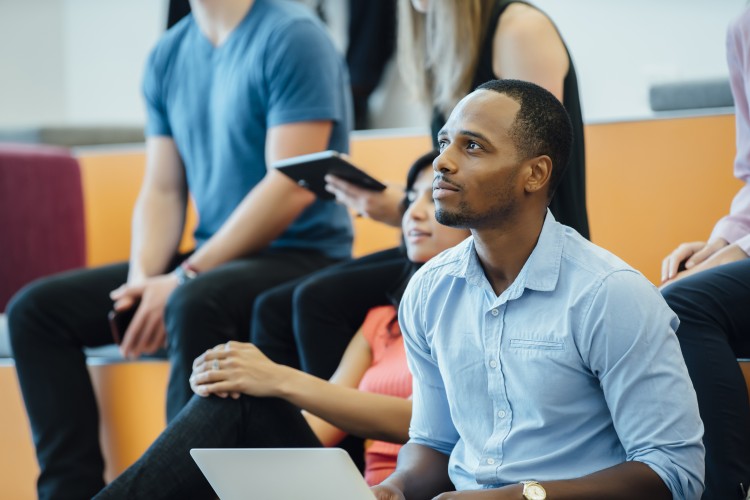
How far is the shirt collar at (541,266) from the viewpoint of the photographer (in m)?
1.13

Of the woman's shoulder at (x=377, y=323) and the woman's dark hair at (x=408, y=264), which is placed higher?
the woman's dark hair at (x=408, y=264)

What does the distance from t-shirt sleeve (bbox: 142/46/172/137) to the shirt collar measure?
127 cm

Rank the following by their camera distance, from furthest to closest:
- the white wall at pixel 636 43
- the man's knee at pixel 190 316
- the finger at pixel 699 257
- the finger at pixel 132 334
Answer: the white wall at pixel 636 43
the finger at pixel 132 334
the man's knee at pixel 190 316
the finger at pixel 699 257

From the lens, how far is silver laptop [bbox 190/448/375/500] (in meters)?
1.14

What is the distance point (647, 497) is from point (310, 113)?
1186 mm

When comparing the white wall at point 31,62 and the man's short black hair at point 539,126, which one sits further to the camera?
the white wall at point 31,62

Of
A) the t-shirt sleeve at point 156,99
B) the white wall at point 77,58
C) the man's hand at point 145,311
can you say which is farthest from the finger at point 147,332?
the white wall at point 77,58

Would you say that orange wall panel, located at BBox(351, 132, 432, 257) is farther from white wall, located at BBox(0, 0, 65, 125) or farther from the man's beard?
white wall, located at BBox(0, 0, 65, 125)

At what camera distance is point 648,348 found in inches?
41.8

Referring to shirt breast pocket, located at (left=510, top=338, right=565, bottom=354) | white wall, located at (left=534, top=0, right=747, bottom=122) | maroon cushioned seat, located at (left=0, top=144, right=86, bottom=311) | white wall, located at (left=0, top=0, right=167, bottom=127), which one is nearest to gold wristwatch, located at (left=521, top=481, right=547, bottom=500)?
shirt breast pocket, located at (left=510, top=338, right=565, bottom=354)

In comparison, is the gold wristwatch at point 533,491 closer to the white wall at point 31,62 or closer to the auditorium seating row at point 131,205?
the auditorium seating row at point 131,205

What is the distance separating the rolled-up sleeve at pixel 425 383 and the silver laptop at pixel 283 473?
16 centimetres

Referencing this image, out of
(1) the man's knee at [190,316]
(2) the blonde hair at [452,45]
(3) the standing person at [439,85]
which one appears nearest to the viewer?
(3) the standing person at [439,85]

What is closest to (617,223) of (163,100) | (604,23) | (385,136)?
(385,136)
